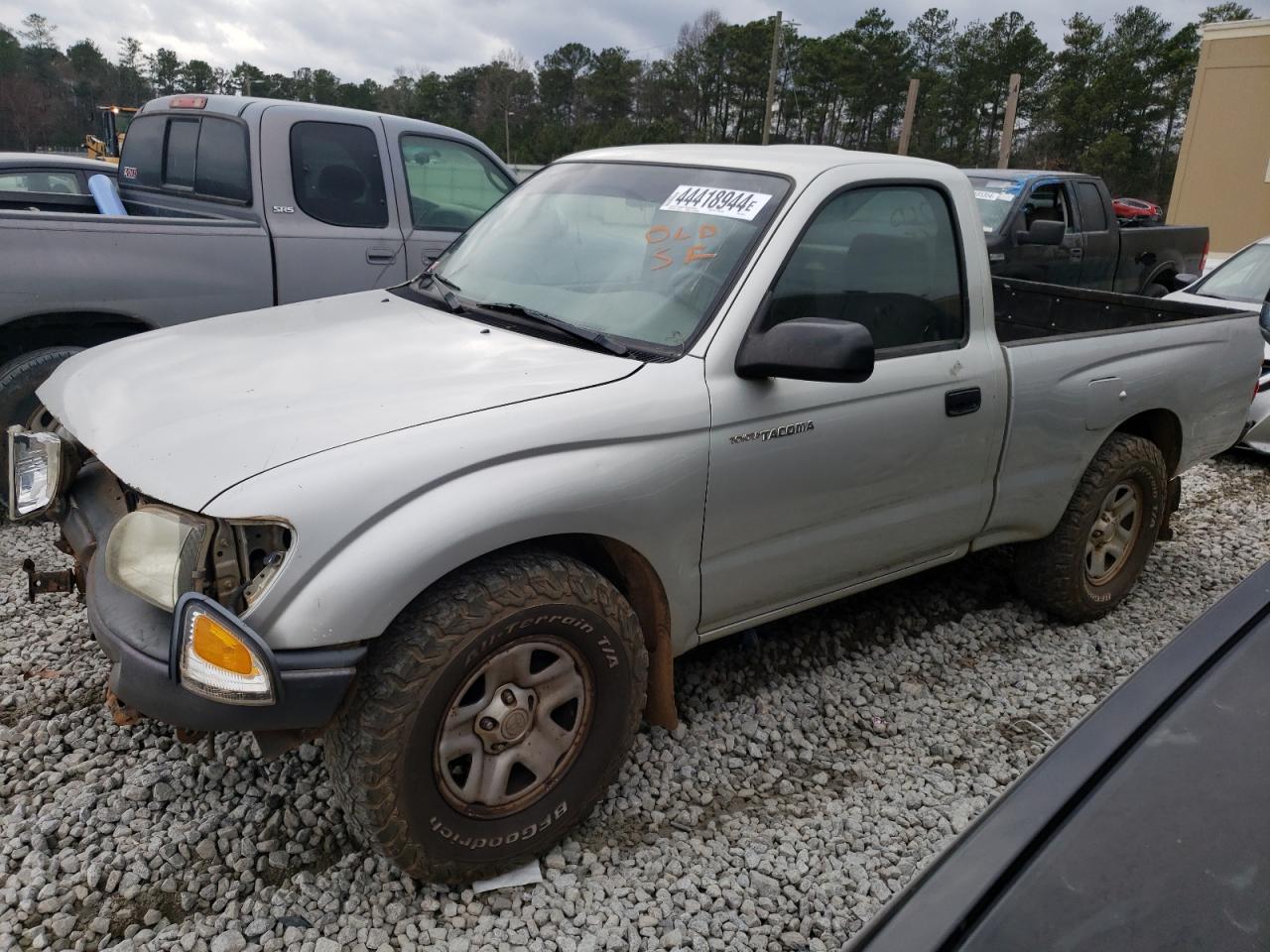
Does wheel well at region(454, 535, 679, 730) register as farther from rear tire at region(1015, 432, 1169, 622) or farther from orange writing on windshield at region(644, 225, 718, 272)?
rear tire at region(1015, 432, 1169, 622)

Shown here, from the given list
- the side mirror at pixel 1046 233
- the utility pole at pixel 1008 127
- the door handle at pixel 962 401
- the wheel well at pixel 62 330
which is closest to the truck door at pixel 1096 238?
the side mirror at pixel 1046 233

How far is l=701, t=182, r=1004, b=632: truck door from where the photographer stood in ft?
9.02

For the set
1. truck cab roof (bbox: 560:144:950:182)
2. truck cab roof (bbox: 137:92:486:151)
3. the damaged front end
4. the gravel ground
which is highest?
truck cab roof (bbox: 137:92:486:151)

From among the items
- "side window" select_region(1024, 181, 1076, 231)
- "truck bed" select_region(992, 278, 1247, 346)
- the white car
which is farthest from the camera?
"side window" select_region(1024, 181, 1076, 231)

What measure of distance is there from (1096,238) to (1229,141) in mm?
21237

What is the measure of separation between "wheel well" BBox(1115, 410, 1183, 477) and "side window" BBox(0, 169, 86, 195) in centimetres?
715

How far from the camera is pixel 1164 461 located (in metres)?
4.31

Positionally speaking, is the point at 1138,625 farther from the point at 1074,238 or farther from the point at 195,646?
the point at 1074,238

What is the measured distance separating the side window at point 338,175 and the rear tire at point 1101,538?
13.0 feet

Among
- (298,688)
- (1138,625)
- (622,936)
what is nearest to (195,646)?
(298,688)

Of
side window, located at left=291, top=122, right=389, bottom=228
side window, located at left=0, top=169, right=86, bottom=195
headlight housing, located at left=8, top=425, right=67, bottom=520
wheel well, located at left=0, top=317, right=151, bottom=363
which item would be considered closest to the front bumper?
headlight housing, located at left=8, top=425, right=67, bottom=520

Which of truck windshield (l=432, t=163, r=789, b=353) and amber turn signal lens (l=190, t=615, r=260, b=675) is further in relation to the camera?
truck windshield (l=432, t=163, r=789, b=353)

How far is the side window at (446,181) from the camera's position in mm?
5789

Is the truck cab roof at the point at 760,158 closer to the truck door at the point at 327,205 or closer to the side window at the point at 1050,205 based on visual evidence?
the truck door at the point at 327,205
